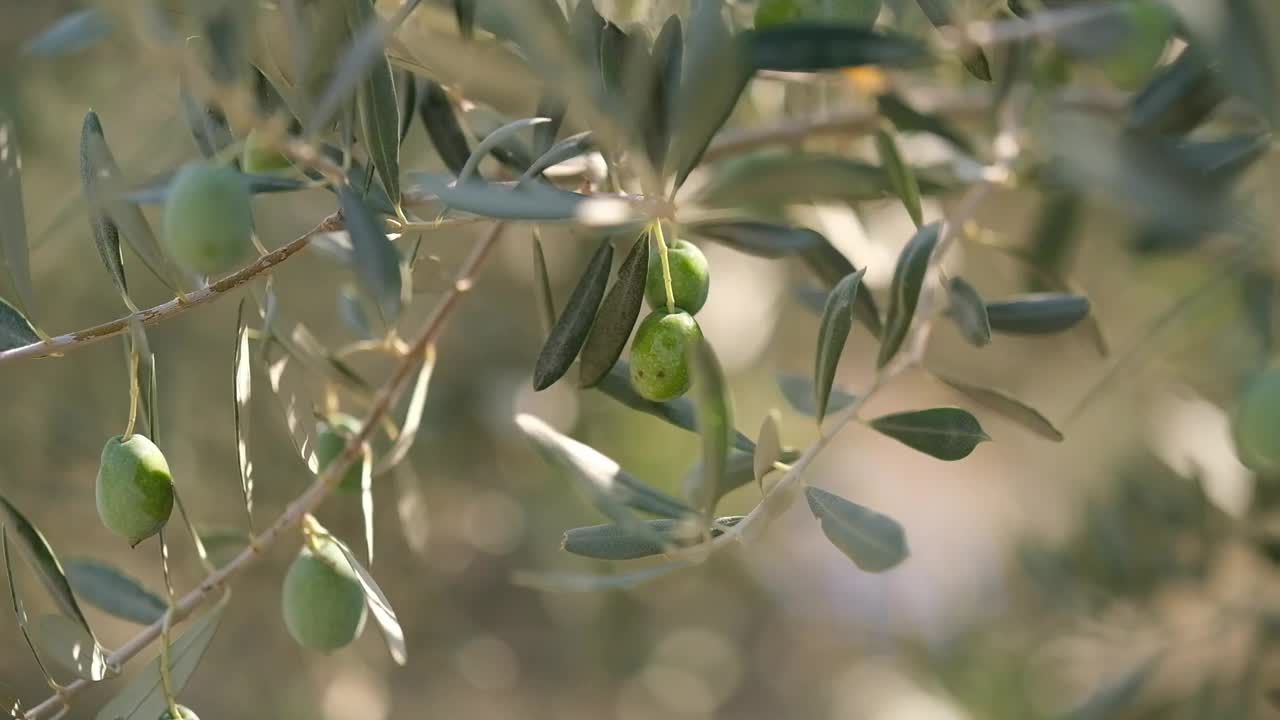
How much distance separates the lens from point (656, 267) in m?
0.54

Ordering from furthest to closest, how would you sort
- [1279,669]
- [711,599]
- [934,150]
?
[711,599] → [1279,669] → [934,150]

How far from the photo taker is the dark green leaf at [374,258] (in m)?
0.37

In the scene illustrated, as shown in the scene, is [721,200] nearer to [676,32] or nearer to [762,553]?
[676,32]

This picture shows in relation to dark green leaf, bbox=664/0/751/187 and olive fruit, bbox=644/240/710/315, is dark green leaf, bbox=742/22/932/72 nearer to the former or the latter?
dark green leaf, bbox=664/0/751/187

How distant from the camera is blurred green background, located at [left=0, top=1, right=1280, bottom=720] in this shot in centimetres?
115

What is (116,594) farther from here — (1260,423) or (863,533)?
(1260,423)

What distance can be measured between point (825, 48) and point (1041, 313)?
38cm

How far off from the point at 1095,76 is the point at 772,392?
655 mm

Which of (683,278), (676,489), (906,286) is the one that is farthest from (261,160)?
(676,489)

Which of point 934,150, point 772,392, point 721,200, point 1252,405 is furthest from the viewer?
point 772,392

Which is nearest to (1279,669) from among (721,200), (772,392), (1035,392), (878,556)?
(1035,392)

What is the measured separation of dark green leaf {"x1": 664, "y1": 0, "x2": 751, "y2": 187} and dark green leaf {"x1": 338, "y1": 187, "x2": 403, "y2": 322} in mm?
113

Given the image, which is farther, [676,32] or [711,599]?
[711,599]

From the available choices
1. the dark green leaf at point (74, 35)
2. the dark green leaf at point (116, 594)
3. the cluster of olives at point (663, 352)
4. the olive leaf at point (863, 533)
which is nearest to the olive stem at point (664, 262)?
the cluster of olives at point (663, 352)
